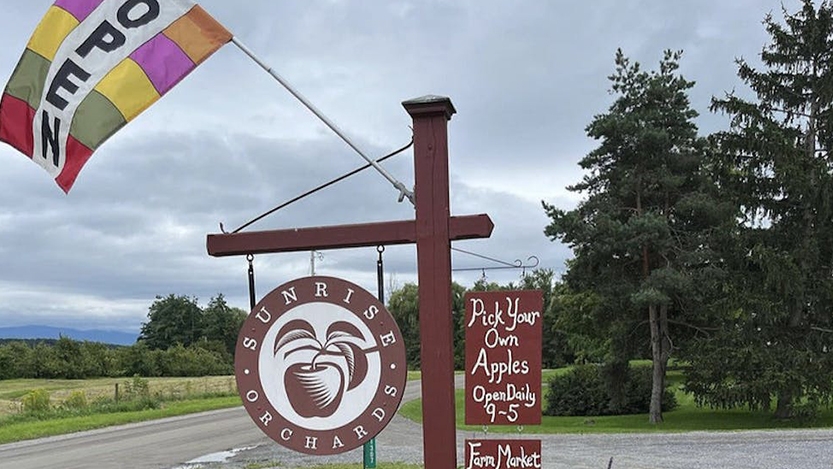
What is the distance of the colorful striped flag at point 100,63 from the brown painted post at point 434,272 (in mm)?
1191

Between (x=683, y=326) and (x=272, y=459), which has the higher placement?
(x=683, y=326)

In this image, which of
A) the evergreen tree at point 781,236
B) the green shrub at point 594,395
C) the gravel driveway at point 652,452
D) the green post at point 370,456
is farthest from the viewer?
the green shrub at point 594,395

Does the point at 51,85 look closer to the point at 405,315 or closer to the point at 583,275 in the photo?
the point at 583,275

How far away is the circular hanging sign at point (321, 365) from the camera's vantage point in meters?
3.94

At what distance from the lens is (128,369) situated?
49531 mm

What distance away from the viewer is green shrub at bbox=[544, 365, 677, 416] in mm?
25578

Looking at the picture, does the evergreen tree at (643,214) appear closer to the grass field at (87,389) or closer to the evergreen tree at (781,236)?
the evergreen tree at (781,236)

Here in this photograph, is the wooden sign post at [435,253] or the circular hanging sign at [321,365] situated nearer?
the wooden sign post at [435,253]

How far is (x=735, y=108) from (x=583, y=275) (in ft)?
19.6

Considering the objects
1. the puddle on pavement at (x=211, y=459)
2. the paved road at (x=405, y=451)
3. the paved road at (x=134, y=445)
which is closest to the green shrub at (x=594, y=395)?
the paved road at (x=405, y=451)

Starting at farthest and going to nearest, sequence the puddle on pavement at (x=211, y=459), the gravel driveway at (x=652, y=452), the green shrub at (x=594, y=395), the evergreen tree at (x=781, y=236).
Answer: the green shrub at (x=594, y=395) < the evergreen tree at (x=781, y=236) < the puddle on pavement at (x=211, y=459) < the gravel driveway at (x=652, y=452)

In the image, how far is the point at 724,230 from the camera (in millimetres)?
20297

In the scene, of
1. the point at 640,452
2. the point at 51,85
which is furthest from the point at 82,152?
the point at 640,452

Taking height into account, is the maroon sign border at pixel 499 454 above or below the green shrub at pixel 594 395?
above
